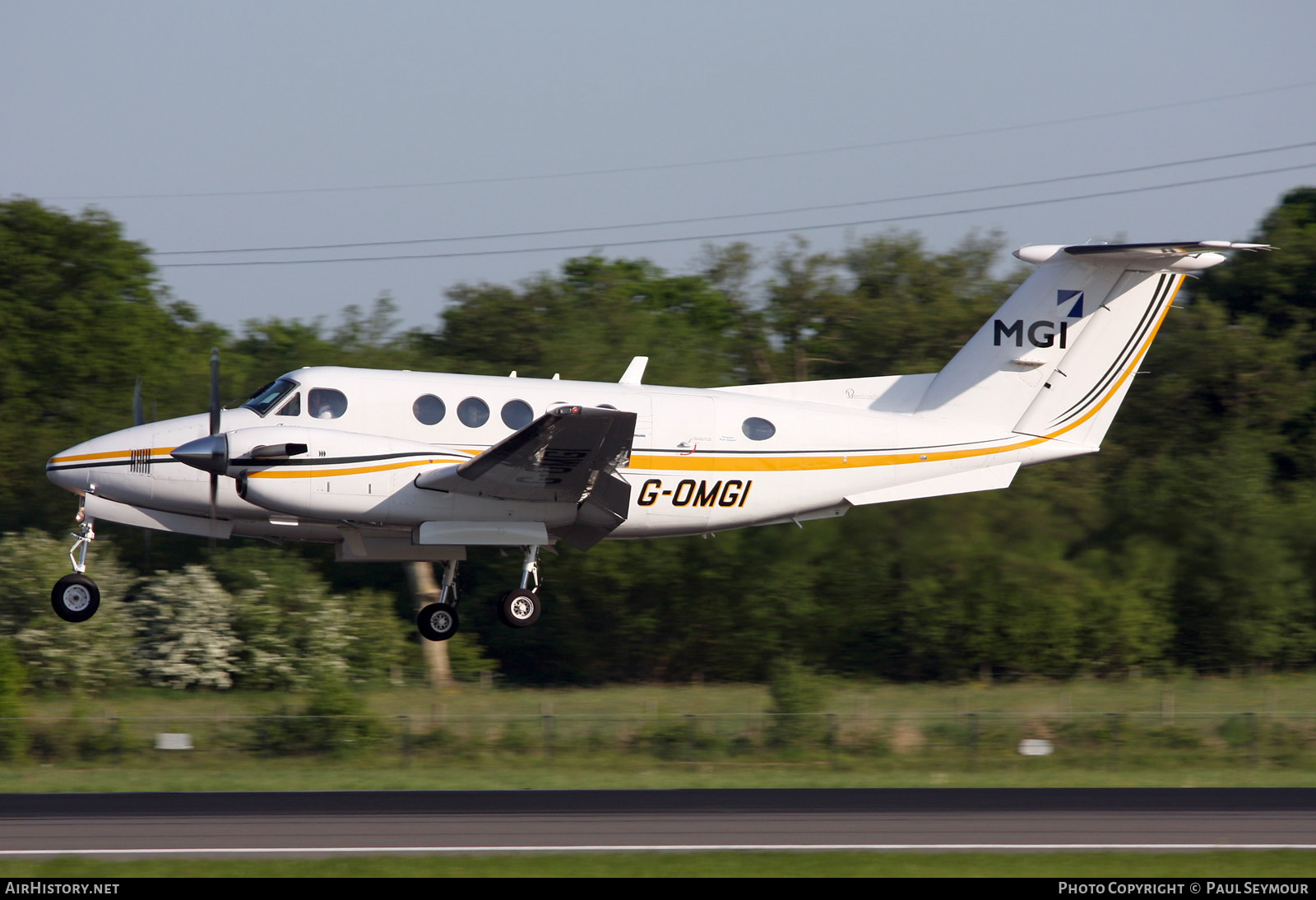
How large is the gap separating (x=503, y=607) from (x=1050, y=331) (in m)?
8.11

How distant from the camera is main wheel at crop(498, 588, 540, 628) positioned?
1627cm

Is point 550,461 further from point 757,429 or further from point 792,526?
point 792,526

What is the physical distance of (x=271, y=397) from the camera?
15.3 m

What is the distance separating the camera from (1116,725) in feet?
63.8

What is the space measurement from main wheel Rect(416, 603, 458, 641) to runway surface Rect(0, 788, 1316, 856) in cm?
198

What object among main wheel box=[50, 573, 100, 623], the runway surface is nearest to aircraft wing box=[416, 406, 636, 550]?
the runway surface

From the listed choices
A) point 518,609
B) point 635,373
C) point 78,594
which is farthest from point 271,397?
point 635,373

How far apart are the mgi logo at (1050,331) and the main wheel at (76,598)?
11839 millimetres

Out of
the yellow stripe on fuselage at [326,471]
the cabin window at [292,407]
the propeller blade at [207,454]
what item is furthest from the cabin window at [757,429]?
the propeller blade at [207,454]

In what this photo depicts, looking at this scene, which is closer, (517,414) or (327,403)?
(327,403)

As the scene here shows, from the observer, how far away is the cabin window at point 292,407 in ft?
49.9

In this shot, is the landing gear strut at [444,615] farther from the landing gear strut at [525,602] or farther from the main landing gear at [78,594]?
the main landing gear at [78,594]
